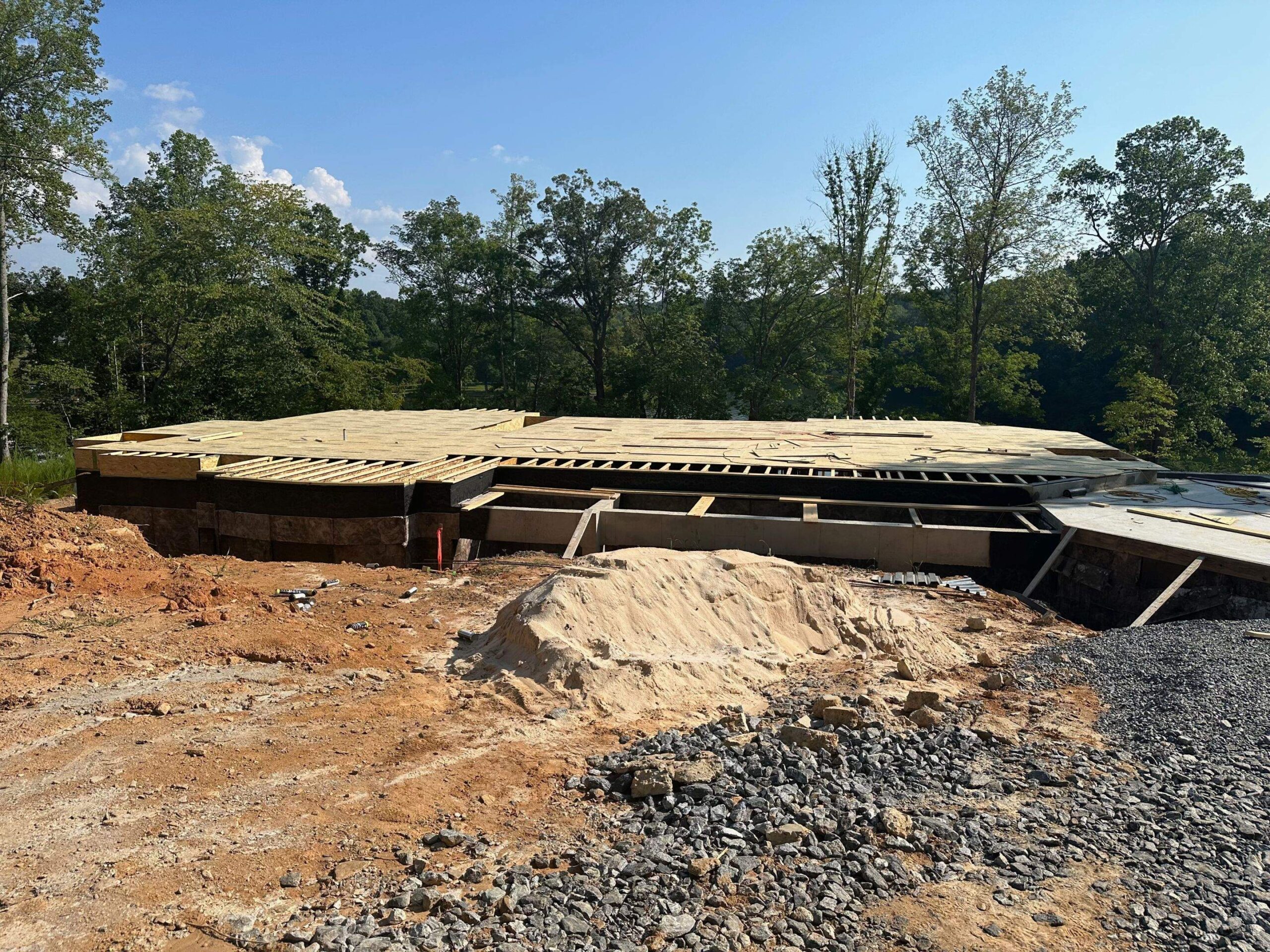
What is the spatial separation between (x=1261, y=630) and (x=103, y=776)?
25.0 ft

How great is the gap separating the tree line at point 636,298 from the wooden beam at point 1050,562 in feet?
37.4

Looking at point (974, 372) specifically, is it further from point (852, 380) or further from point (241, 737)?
point (241, 737)

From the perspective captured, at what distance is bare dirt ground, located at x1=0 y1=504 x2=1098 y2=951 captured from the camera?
9.56ft

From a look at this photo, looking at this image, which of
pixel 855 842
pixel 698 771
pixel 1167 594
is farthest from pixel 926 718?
pixel 1167 594

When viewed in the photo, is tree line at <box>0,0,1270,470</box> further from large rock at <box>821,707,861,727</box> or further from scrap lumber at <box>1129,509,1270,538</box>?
large rock at <box>821,707,861,727</box>

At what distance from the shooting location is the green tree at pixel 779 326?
2430cm

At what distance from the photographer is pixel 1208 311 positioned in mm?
20844

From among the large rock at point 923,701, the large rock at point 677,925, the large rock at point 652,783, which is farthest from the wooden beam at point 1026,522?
the large rock at point 677,925

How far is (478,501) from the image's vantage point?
9172 millimetres

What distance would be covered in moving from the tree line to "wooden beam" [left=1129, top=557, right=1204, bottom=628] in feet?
39.2

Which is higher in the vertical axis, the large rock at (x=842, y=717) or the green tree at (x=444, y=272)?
the green tree at (x=444, y=272)

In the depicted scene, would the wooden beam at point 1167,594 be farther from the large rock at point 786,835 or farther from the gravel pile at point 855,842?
the large rock at point 786,835

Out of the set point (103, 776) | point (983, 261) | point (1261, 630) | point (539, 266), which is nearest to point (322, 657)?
point (103, 776)

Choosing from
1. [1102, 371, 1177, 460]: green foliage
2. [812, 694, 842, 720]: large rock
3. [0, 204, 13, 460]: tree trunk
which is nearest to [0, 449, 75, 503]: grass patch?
[0, 204, 13, 460]: tree trunk
